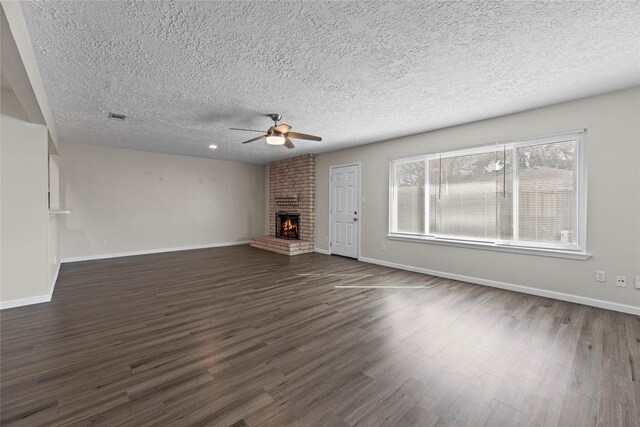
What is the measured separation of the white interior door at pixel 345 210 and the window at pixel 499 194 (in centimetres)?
98

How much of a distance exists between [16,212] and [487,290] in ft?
19.5

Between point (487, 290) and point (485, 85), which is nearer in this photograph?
point (485, 85)

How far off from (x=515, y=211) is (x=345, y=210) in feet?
10.5

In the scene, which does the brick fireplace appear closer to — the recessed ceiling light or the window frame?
the window frame

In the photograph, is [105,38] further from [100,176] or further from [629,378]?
[100,176]

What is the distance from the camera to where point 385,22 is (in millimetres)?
1861

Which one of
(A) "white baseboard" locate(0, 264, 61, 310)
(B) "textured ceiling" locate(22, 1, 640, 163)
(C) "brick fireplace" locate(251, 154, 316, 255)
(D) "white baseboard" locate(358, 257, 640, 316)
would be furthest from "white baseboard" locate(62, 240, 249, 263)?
(D) "white baseboard" locate(358, 257, 640, 316)

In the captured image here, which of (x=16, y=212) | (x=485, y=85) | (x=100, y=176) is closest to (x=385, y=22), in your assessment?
(x=485, y=85)

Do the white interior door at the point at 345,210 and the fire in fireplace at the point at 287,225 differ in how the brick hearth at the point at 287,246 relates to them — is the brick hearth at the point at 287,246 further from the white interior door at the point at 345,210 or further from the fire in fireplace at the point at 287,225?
the white interior door at the point at 345,210

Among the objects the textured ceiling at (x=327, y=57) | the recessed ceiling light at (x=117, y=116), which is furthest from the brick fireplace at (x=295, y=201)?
the recessed ceiling light at (x=117, y=116)

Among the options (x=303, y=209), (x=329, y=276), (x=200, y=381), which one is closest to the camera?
(x=200, y=381)

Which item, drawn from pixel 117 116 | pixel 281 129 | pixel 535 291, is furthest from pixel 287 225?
pixel 535 291

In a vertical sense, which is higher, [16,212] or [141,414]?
[16,212]

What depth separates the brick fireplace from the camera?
22.0ft
